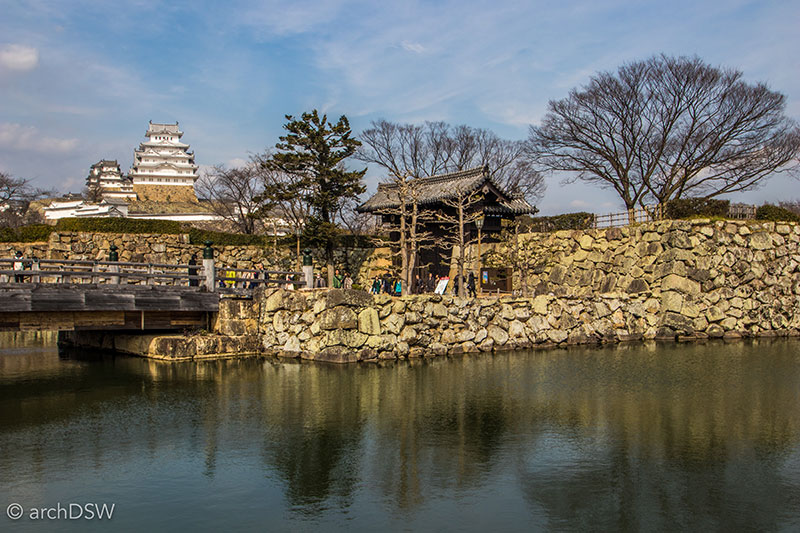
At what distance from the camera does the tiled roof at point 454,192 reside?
27.9m

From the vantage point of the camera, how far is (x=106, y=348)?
70.3 ft

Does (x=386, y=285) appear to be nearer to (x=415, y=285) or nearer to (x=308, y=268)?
(x=415, y=285)

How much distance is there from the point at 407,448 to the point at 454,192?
63.6ft

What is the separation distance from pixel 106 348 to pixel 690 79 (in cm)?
2733

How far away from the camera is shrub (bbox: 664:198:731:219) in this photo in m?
27.7

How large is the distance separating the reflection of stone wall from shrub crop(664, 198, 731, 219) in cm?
5259

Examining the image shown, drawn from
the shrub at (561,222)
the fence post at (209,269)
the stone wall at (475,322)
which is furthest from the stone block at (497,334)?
the shrub at (561,222)

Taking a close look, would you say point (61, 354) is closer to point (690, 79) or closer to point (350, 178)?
point (350, 178)

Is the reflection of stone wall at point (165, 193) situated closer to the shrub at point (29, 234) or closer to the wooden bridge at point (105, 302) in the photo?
the shrub at point (29, 234)

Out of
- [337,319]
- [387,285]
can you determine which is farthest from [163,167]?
[337,319]

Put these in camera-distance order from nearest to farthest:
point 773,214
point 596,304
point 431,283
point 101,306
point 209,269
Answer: point 101,306 < point 209,269 < point 596,304 < point 773,214 < point 431,283

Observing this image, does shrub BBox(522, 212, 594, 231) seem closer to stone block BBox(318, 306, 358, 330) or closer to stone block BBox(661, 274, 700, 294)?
stone block BBox(661, 274, 700, 294)

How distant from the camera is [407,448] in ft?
33.6

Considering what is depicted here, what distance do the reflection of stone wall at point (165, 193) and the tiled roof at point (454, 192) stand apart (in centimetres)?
4251
